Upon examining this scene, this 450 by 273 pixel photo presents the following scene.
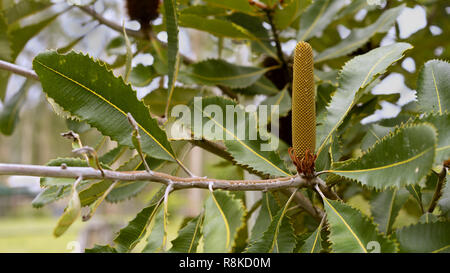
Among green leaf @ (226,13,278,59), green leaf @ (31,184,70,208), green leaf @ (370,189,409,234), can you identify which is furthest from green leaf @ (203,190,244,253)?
green leaf @ (226,13,278,59)

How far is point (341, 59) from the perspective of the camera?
2.94 feet

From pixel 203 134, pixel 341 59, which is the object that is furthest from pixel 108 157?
pixel 341 59

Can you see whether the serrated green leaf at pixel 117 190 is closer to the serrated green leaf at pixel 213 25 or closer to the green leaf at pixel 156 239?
the green leaf at pixel 156 239

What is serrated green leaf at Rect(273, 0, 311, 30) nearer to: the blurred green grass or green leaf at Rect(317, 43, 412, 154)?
green leaf at Rect(317, 43, 412, 154)

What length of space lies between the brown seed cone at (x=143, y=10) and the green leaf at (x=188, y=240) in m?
0.57

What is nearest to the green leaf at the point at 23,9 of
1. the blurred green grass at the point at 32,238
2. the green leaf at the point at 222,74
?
the green leaf at the point at 222,74

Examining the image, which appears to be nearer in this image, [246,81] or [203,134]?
[203,134]

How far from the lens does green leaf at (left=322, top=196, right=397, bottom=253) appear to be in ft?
1.22

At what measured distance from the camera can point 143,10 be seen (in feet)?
2.99

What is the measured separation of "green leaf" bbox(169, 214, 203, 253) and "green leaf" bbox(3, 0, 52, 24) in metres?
0.67

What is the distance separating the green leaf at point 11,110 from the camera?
873 millimetres

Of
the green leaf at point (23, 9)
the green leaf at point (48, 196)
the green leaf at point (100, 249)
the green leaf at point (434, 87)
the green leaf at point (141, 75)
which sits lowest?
the green leaf at point (100, 249)
